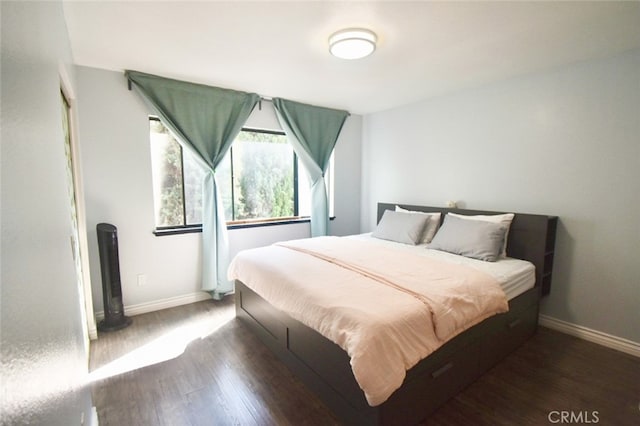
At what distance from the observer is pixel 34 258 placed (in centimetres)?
75

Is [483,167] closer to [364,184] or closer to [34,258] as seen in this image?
[364,184]

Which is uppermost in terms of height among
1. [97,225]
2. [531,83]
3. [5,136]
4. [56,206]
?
[531,83]

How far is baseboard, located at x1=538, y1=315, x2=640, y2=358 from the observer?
92.6 inches

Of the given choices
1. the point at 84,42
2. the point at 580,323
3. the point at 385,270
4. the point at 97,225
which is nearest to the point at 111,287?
the point at 97,225

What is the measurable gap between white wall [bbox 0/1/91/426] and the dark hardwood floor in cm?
77

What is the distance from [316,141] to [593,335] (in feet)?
11.5

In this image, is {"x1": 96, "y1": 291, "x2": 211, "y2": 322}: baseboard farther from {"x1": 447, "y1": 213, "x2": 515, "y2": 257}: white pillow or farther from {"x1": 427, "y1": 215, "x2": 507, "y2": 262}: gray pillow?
{"x1": 447, "y1": 213, "x2": 515, "y2": 257}: white pillow

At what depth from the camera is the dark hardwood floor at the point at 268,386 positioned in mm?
1713

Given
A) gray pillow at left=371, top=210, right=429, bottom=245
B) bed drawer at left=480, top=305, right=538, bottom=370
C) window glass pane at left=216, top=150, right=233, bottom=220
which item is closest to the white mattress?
bed drawer at left=480, top=305, right=538, bottom=370

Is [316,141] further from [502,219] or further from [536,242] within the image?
[536,242]

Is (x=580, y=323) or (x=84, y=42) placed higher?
(x=84, y=42)

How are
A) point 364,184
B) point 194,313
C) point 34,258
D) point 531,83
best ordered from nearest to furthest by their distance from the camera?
point 34,258 → point 531,83 → point 194,313 → point 364,184

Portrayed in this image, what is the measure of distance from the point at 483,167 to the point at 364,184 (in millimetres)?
1838

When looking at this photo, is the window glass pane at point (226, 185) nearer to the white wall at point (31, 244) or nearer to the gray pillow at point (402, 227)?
the gray pillow at point (402, 227)
